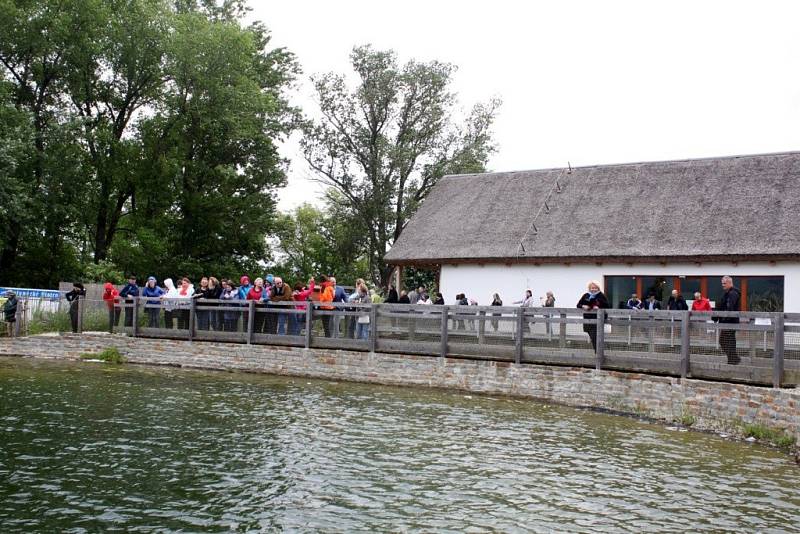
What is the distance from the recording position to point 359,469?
11.1 metres

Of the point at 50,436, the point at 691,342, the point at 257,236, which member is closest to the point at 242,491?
the point at 50,436

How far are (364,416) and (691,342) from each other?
19.2 ft

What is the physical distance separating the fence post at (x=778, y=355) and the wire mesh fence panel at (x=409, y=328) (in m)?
7.50

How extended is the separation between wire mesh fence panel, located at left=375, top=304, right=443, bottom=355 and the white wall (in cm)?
908

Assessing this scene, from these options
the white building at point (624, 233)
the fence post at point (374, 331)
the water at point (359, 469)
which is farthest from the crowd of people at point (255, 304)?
the water at point (359, 469)

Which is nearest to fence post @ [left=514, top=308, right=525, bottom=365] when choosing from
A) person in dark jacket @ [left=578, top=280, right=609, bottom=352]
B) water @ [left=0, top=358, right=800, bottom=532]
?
person in dark jacket @ [left=578, top=280, right=609, bottom=352]

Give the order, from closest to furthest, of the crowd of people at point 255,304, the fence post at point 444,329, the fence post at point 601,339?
the fence post at point 601,339, the fence post at point 444,329, the crowd of people at point 255,304

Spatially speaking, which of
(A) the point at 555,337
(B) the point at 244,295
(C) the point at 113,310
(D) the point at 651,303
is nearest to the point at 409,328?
(A) the point at 555,337

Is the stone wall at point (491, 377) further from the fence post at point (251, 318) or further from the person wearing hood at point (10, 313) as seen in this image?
the person wearing hood at point (10, 313)

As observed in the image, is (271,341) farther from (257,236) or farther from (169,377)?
(257,236)

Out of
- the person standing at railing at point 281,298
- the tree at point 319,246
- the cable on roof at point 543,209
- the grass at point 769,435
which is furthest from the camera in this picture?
the tree at point 319,246

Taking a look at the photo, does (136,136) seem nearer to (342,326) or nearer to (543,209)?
(543,209)

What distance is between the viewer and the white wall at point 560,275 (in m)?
25.0

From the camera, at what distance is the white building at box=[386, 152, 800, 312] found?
25.6 m
